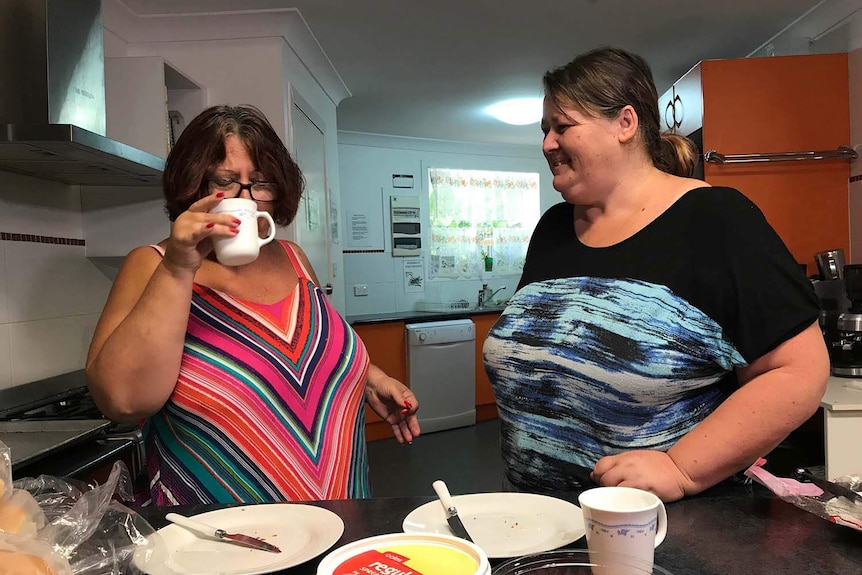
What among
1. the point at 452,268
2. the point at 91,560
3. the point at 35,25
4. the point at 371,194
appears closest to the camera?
the point at 91,560

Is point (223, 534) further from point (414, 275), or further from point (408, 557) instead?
point (414, 275)

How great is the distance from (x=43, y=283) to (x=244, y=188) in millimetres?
1608

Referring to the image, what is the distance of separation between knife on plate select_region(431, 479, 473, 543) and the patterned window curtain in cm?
504

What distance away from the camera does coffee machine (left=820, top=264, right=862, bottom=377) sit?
243cm

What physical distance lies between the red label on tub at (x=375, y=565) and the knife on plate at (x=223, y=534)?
9.5 inches

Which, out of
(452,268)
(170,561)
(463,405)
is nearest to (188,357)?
(170,561)

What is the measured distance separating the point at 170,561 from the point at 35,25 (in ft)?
5.95

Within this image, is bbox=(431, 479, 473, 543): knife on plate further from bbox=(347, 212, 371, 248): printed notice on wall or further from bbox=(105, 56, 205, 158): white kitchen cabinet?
bbox=(347, 212, 371, 248): printed notice on wall

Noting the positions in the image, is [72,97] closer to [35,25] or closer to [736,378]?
[35,25]

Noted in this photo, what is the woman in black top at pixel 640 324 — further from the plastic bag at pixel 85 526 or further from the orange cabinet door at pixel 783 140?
the orange cabinet door at pixel 783 140

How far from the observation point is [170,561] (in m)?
0.70

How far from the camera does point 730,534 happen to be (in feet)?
2.40

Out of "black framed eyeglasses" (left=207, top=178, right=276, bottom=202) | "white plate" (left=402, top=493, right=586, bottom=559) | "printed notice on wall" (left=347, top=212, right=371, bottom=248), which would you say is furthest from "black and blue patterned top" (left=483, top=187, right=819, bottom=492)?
"printed notice on wall" (left=347, top=212, right=371, bottom=248)

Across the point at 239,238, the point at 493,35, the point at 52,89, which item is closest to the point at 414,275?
the point at 493,35
